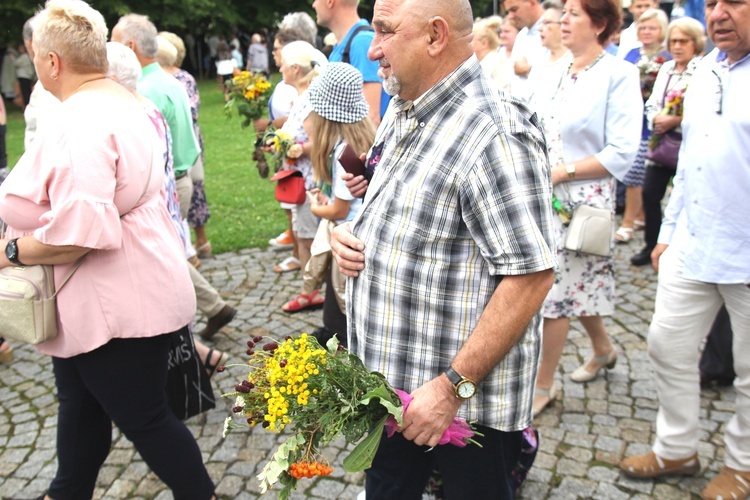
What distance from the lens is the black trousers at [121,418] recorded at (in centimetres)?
276

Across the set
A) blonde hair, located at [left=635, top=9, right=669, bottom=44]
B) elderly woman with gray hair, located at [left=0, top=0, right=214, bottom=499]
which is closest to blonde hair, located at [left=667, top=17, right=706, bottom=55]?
blonde hair, located at [left=635, top=9, right=669, bottom=44]

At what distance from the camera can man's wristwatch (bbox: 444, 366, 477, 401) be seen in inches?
75.1

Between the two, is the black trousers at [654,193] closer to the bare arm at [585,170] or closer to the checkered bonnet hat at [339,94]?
the bare arm at [585,170]

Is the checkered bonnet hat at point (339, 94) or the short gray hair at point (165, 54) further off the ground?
the short gray hair at point (165, 54)

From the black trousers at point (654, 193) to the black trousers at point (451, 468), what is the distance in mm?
4443

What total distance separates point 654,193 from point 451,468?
470 cm

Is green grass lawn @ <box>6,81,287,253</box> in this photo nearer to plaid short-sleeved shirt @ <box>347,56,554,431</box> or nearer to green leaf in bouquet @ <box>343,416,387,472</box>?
plaid short-sleeved shirt @ <box>347,56,554,431</box>

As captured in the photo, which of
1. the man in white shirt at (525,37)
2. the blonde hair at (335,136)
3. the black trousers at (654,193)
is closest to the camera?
the blonde hair at (335,136)

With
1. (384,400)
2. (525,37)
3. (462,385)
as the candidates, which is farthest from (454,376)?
(525,37)

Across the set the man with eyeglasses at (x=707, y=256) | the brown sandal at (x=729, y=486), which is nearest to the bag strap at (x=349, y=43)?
the man with eyeglasses at (x=707, y=256)

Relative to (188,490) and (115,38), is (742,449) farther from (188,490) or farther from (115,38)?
(115,38)

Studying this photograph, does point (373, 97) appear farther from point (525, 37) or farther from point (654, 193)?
point (525, 37)

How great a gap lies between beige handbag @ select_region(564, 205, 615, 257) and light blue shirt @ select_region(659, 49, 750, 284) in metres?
0.64

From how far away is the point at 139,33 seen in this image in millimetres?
4961
